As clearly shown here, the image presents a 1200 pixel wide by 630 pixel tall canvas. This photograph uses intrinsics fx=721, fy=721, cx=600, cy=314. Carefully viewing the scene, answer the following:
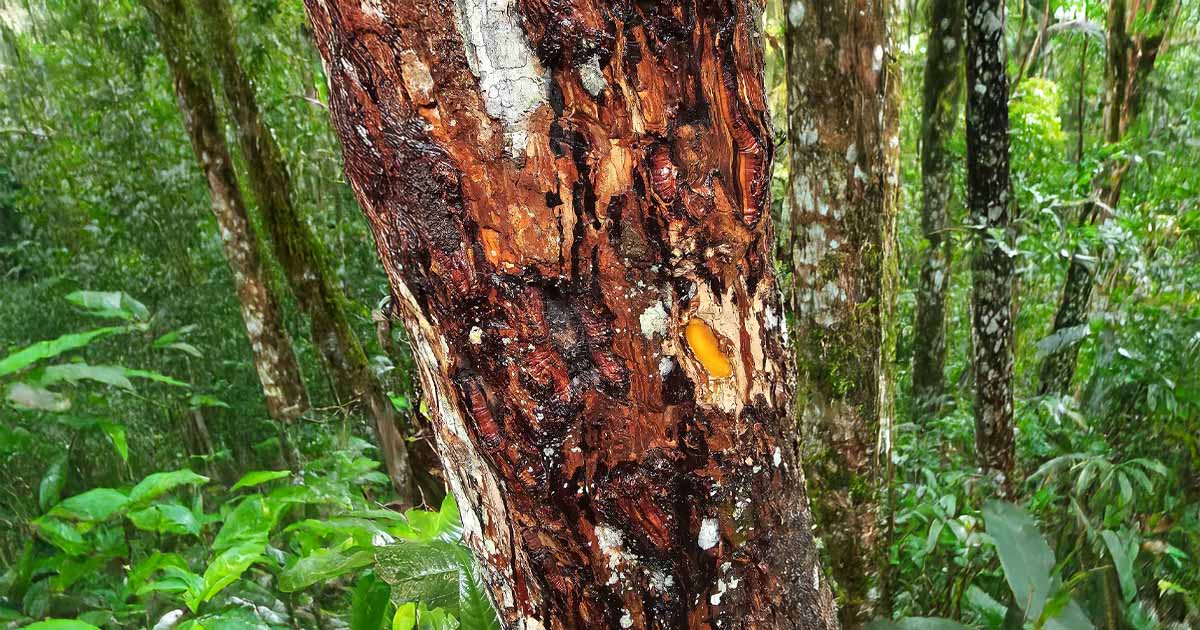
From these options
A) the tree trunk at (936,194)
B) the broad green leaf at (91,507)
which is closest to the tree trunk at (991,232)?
the tree trunk at (936,194)

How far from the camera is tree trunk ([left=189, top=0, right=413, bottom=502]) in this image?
3600 millimetres

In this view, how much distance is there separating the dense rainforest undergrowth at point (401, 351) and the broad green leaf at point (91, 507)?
1cm

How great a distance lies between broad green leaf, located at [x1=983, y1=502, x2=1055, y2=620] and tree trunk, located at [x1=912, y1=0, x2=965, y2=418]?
3473mm

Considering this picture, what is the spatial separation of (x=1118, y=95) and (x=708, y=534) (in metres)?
6.15

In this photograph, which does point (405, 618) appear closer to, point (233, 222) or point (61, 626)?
point (61, 626)

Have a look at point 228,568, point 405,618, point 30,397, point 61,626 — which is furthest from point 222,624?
point 30,397

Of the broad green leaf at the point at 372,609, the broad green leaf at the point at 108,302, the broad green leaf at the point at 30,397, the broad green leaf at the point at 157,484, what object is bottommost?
the broad green leaf at the point at 372,609

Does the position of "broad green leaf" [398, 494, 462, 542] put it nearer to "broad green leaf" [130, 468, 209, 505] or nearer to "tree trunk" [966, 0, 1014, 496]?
"broad green leaf" [130, 468, 209, 505]

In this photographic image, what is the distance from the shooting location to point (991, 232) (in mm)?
2996

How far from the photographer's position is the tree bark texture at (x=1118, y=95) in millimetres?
4160

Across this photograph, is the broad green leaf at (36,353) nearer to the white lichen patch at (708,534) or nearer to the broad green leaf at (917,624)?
the white lichen patch at (708,534)

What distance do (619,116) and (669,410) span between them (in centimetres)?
28

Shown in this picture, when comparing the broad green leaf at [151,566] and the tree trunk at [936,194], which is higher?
the tree trunk at [936,194]

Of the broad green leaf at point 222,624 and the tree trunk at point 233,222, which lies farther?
the tree trunk at point 233,222
